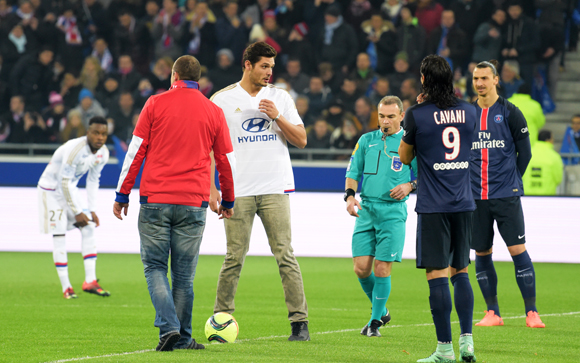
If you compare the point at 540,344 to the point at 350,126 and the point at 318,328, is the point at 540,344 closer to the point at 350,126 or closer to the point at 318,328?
the point at 318,328

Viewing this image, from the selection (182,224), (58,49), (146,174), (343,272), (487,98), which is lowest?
(343,272)

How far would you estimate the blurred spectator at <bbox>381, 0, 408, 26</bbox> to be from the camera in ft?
59.5

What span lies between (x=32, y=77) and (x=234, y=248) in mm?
14113

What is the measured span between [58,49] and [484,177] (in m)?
14.6

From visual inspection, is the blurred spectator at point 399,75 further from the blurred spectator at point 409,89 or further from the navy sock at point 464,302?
the navy sock at point 464,302

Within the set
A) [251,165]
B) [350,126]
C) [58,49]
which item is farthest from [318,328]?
[58,49]

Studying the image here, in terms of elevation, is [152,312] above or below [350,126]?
below

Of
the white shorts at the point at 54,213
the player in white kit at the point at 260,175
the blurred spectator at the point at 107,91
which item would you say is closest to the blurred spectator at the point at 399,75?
the blurred spectator at the point at 107,91

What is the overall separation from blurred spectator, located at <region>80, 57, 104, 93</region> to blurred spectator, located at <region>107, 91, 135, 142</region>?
116 centimetres

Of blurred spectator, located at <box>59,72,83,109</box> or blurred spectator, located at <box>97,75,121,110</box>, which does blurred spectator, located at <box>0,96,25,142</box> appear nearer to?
blurred spectator, located at <box>59,72,83,109</box>

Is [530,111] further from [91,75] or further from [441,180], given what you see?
[91,75]

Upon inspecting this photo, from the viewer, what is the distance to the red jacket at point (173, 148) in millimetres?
5746

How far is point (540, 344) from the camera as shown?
6.51m

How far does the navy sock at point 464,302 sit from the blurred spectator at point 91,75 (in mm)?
14796
